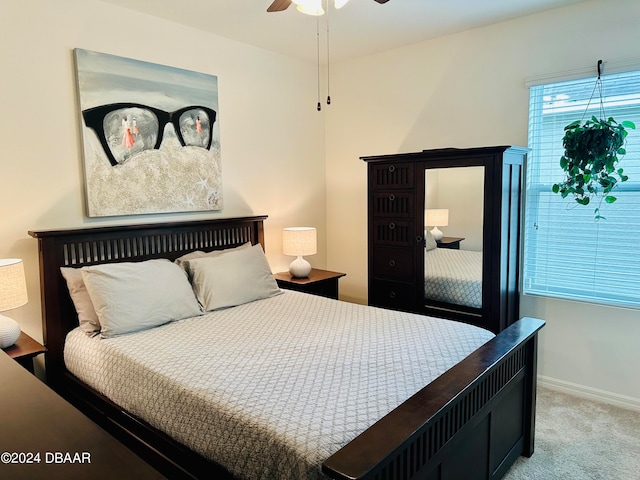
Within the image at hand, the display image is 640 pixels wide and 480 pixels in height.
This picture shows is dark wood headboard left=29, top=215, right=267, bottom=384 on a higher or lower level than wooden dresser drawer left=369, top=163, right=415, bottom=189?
lower

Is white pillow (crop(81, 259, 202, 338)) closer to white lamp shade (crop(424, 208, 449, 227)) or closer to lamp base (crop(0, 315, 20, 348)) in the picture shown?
lamp base (crop(0, 315, 20, 348))

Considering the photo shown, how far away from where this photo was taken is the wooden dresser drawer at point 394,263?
3.40 m

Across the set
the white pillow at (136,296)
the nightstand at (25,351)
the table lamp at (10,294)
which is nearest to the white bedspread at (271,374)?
the white pillow at (136,296)

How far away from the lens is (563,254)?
314 cm

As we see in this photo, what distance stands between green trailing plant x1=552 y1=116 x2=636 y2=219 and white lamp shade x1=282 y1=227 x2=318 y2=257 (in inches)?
73.5

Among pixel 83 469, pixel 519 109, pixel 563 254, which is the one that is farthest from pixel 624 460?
pixel 83 469

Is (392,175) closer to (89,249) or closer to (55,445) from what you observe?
(89,249)

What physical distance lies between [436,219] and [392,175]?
0.49 meters

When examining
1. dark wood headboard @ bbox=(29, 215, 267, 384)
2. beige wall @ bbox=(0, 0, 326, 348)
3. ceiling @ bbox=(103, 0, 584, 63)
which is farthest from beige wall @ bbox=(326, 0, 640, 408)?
dark wood headboard @ bbox=(29, 215, 267, 384)

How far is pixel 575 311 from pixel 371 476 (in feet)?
8.38

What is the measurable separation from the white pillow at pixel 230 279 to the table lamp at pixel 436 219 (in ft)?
3.96

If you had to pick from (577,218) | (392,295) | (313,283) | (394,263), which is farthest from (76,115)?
(577,218)

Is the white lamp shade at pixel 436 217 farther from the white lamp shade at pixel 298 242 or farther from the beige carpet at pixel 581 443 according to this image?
the beige carpet at pixel 581 443

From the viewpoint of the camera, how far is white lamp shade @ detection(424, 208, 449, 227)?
316 centimetres
